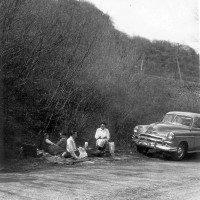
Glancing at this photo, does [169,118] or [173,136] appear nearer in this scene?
[173,136]

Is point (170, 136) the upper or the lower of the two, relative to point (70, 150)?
upper

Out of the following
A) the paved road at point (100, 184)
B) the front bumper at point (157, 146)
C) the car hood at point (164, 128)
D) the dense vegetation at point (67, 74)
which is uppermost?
the dense vegetation at point (67, 74)

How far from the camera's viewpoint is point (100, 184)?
28.3 ft

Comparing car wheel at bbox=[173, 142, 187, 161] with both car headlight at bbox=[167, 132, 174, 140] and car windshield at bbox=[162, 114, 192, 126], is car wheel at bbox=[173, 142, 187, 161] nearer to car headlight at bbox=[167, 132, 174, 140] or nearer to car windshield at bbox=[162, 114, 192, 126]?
car headlight at bbox=[167, 132, 174, 140]

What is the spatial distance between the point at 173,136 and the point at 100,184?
7007mm

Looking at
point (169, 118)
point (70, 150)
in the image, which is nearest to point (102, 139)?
point (70, 150)

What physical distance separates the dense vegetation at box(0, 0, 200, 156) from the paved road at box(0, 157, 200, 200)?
400 cm

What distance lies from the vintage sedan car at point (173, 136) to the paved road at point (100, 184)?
3.69 metres

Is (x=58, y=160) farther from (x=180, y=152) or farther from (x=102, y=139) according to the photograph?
(x=180, y=152)

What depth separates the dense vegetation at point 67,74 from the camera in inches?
497

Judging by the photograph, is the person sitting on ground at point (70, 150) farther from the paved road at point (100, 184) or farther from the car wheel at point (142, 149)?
the car wheel at point (142, 149)

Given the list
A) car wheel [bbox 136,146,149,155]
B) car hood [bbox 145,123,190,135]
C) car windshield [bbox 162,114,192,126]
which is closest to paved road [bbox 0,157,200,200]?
car hood [bbox 145,123,190,135]

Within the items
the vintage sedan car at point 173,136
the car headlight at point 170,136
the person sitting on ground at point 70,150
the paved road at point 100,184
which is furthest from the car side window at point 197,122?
the person sitting on ground at point 70,150

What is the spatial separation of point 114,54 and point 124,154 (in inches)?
219
